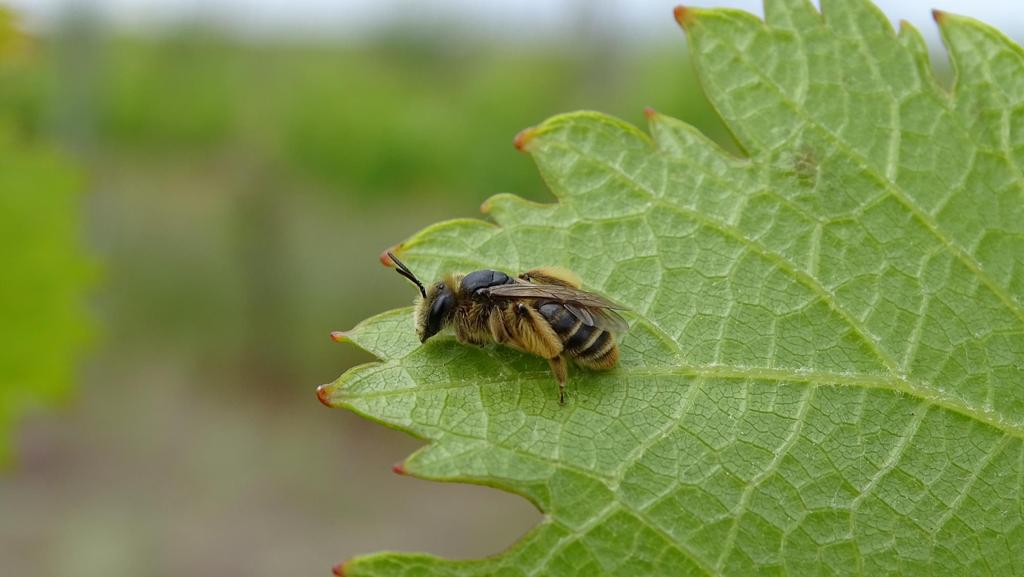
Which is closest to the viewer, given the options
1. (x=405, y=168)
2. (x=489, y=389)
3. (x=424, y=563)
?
(x=424, y=563)


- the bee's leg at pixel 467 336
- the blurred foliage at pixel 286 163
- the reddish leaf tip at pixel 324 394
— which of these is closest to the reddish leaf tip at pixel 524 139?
the bee's leg at pixel 467 336

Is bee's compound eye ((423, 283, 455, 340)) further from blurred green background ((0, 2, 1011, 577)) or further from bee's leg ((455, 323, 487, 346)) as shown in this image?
blurred green background ((0, 2, 1011, 577))

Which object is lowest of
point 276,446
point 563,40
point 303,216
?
point 276,446

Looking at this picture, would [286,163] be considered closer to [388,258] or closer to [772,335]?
[388,258]

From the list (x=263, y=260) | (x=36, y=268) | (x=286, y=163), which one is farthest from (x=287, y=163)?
(x=36, y=268)

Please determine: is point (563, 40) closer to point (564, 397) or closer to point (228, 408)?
point (228, 408)

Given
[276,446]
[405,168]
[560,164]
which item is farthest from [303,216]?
[560,164]

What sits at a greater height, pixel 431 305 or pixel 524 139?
pixel 524 139
